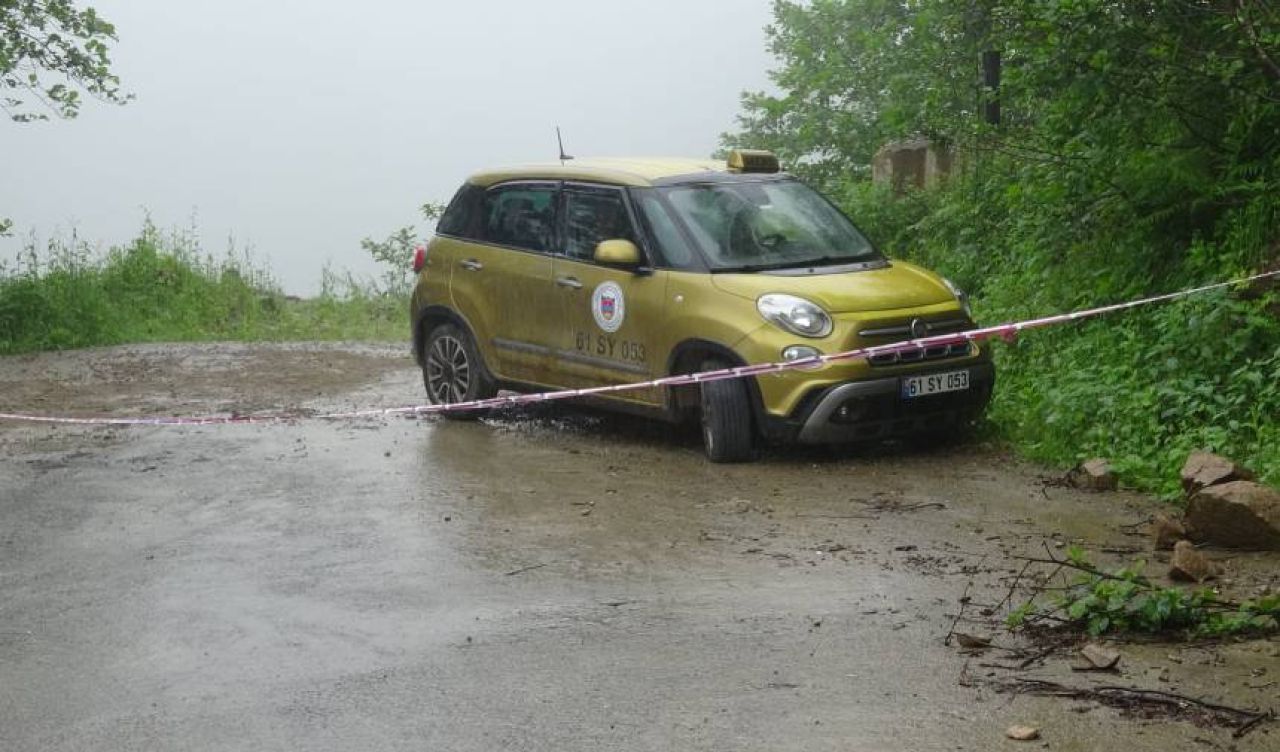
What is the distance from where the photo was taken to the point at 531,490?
9.51 metres

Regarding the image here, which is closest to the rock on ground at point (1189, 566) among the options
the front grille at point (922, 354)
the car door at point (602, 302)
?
the front grille at point (922, 354)

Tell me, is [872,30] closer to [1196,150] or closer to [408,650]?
[1196,150]

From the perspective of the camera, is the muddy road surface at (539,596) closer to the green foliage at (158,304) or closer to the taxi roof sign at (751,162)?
the taxi roof sign at (751,162)

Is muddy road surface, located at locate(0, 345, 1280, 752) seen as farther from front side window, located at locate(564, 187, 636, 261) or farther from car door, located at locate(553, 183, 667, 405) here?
front side window, located at locate(564, 187, 636, 261)

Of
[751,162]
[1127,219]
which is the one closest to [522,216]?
[751,162]

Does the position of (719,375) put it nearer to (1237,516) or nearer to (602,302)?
(602,302)

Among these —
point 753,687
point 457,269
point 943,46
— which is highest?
point 943,46

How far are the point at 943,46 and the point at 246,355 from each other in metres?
7.61

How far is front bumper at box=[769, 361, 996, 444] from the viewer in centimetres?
973

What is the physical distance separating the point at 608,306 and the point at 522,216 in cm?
125

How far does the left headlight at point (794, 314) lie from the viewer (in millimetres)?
9868

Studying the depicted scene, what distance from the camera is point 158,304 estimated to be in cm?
2088

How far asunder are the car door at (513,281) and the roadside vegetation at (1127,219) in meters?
3.09

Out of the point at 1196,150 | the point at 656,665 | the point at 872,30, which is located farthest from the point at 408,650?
the point at 872,30
